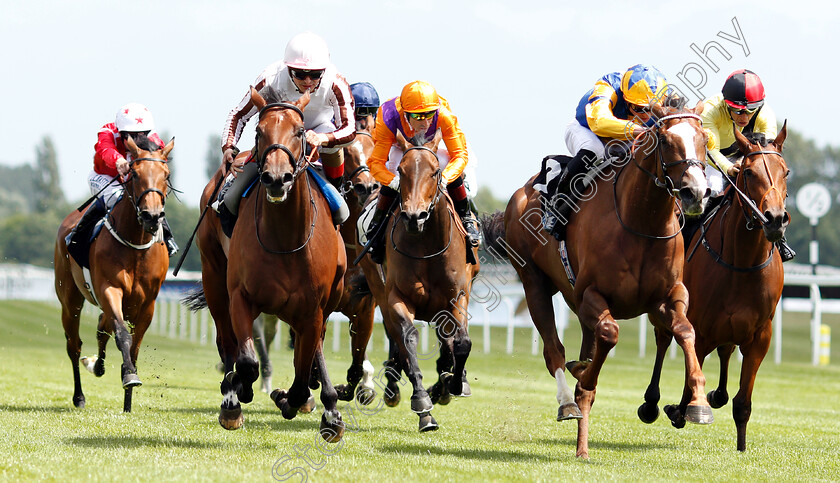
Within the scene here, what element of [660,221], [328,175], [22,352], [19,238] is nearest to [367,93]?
[328,175]

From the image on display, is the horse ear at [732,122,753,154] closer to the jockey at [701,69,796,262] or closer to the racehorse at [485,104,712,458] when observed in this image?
the jockey at [701,69,796,262]

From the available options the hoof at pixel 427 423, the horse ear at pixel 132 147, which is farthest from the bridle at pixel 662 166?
Result: the horse ear at pixel 132 147

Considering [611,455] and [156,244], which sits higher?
[156,244]

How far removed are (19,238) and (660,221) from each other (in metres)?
81.3

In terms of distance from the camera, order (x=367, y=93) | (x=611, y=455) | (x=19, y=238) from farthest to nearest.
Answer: (x=19, y=238), (x=367, y=93), (x=611, y=455)

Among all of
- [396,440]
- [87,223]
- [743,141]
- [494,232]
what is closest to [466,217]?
[494,232]

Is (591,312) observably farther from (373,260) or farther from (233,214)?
(233,214)

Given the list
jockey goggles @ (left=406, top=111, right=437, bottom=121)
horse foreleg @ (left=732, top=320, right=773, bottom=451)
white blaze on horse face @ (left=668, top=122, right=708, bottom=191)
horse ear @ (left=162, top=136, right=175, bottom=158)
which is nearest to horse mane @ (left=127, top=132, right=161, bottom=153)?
horse ear @ (left=162, top=136, right=175, bottom=158)

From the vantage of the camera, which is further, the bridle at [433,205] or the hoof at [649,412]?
the hoof at [649,412]

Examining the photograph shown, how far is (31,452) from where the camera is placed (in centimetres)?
586

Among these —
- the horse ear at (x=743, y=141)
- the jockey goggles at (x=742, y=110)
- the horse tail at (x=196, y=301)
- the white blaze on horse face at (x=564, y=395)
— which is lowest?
the white blaze on horse face at (x=564, y=395)

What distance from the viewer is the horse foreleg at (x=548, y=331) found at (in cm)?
652

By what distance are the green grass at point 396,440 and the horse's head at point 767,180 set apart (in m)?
1.53

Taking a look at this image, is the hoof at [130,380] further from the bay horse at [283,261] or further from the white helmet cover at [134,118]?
the white helmet cover at [134,118]
